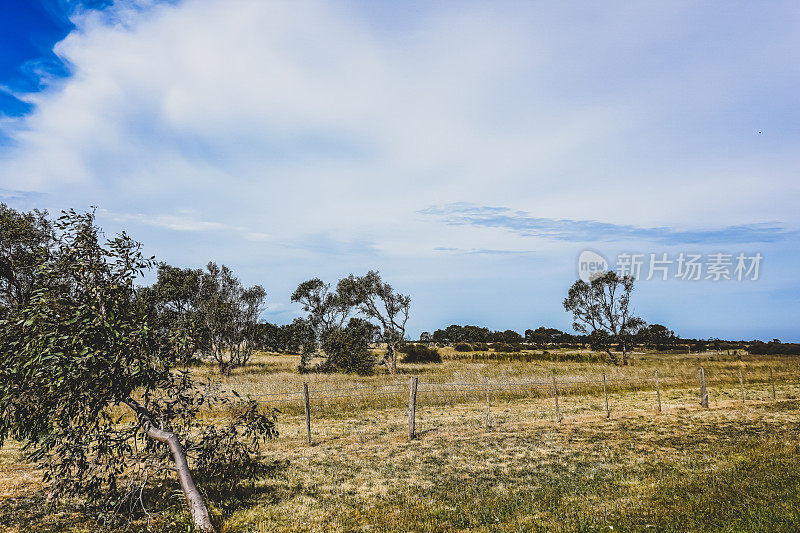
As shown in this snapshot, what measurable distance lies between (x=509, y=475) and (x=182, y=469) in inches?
334

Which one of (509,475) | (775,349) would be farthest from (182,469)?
(775,349)

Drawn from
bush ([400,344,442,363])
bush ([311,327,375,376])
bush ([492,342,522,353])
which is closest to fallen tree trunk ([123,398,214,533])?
bush ([311,327,375,376])

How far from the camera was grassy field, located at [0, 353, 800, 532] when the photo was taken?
9.22 m

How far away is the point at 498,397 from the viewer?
30.8 m

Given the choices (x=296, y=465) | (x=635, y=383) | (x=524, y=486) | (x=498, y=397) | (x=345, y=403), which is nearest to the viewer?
(x=524, y=486)

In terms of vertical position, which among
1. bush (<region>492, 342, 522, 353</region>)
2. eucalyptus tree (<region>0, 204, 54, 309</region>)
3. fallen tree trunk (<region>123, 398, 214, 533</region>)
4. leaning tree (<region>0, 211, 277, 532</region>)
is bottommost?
bush (<region>492, 342, 522, 353</region>)

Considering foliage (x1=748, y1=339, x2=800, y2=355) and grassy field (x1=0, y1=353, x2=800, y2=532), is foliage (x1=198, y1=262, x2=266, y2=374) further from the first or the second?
foliage (x1=748, y1=339, x2=800, y2=355)

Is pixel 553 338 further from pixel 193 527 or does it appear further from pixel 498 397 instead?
pixel 193 527

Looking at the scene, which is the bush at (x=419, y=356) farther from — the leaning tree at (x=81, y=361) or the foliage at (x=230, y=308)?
the leaning tree at (x=81, y=361)

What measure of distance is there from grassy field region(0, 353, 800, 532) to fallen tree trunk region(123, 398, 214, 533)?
0.58 m

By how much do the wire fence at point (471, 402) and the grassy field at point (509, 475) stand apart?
0.73ft

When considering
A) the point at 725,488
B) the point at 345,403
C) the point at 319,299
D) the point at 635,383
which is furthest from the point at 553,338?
the point at 725,488

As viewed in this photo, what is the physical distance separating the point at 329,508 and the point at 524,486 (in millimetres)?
4983

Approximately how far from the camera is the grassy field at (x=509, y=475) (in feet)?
30.2
